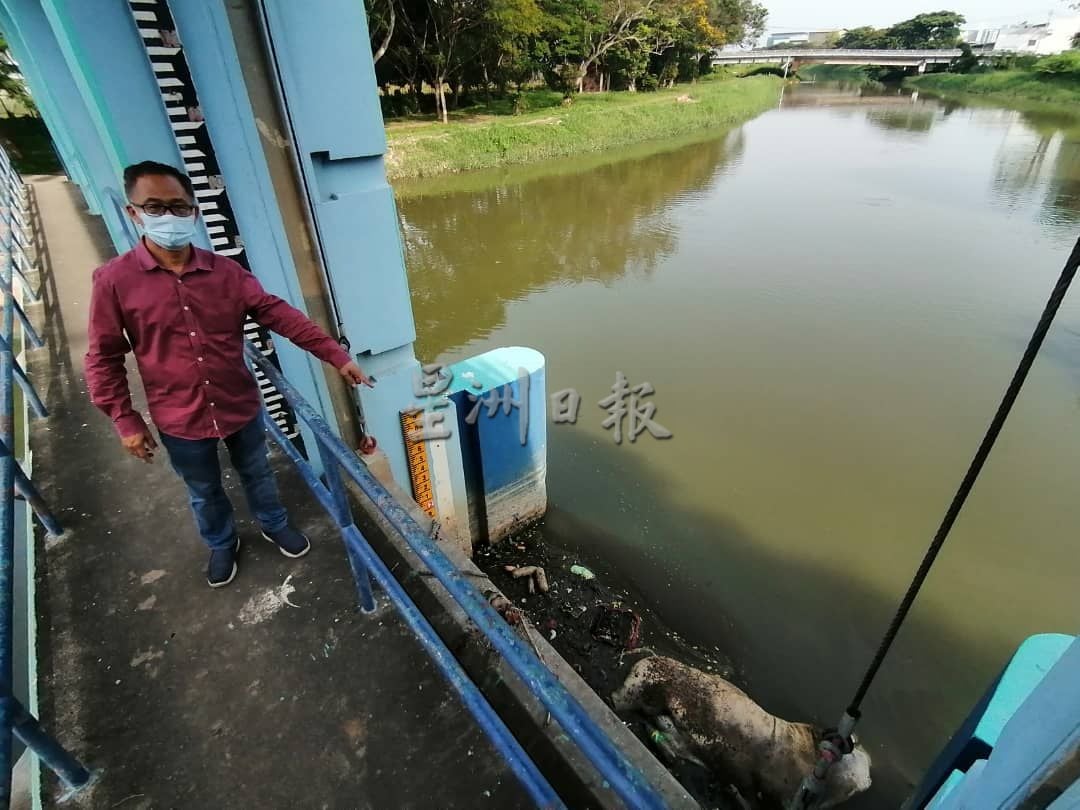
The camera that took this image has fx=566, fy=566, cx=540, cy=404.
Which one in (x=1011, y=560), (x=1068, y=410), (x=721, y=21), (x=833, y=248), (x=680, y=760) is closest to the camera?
(x=680, y=760)

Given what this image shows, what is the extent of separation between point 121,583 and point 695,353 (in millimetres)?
6731

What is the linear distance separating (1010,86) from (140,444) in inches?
2050

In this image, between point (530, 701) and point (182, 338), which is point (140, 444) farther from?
point (530, 701)

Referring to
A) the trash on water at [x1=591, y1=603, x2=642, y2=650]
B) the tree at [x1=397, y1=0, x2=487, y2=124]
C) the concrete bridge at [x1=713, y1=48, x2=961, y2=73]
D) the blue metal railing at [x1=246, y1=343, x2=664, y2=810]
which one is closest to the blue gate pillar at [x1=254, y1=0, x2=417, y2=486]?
the blue metal railing at [x1=246, y1=343, x2=664, y2=810]

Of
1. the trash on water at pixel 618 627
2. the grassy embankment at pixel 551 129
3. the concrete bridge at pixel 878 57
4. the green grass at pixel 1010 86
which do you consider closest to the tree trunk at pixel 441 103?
the grassy embankment at pixel 551 129

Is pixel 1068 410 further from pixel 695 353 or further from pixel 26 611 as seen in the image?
pixel 26 611

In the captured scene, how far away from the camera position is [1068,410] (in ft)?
21.0

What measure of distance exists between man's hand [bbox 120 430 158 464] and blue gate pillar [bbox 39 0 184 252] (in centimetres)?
114

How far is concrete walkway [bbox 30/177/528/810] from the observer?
1.58 metres

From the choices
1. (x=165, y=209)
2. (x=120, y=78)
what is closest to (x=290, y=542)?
(x=165, y=209)

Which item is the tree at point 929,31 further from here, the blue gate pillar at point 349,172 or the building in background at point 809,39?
the blue gate pillar at point 349,172

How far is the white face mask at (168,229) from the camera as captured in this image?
1577 millimetres

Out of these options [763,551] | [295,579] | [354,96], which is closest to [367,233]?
[354,96]

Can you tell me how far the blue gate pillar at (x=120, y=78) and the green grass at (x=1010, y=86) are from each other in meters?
44.2
